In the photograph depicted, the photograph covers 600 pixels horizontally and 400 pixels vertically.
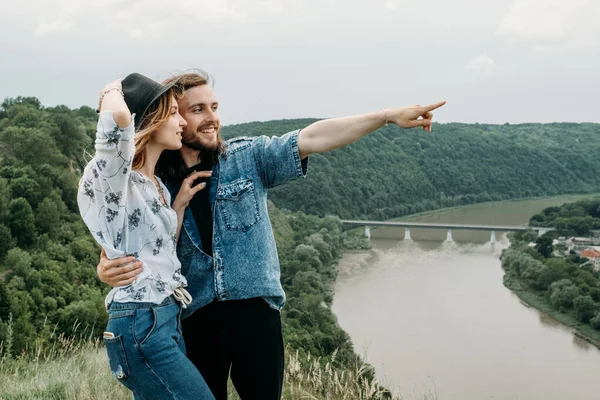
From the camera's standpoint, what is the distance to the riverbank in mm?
16562

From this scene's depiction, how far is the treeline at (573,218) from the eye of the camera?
97.3ft

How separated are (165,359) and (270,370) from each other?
29 centimetres

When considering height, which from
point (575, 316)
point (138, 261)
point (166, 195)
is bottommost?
point (575, 316)

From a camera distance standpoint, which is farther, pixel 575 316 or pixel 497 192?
pixel 497 192

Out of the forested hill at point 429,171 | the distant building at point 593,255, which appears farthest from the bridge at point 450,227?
the distant building at point 593,255

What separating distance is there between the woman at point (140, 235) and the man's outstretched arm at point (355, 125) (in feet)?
1.03

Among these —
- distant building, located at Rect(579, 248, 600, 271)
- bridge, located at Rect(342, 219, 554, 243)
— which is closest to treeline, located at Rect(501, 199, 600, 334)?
distant building, located at Rect(579, 248, 600, 271)

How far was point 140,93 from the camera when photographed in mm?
1376

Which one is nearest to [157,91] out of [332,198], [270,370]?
[270,370]

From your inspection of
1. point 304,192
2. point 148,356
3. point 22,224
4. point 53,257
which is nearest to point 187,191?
point 148,356

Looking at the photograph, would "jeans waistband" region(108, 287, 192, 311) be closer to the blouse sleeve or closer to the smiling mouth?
the blouse sleeve

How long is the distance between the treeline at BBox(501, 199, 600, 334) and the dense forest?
Answer: 653 centimetres

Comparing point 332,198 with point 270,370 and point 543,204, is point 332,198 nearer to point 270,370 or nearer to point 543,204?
point 543,204

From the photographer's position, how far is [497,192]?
45.9 m
